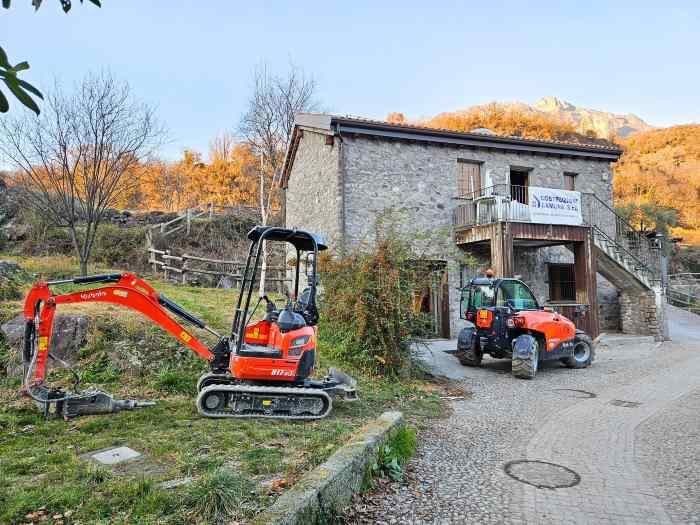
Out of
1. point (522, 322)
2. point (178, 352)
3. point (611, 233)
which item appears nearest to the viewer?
point (178, 352)

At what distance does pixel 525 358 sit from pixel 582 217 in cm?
828

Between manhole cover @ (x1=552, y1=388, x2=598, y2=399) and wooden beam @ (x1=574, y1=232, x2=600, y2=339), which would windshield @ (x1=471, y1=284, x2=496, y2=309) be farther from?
wooden beam @ (x1=574, y1=232, x2=600, y2=339)

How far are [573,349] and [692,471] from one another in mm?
6191

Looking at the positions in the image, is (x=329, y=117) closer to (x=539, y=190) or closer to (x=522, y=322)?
(x=539, y=190)

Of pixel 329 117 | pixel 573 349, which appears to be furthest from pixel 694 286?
pixel 329 117

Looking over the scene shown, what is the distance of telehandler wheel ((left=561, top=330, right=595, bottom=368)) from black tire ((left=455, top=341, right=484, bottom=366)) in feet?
6.59

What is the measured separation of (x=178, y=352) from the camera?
24.3 ft

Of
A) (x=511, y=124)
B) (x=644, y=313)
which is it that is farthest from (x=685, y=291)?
(x=511, y=124)

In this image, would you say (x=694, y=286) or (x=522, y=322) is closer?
(x=522, y=322)

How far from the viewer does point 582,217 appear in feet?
50.0

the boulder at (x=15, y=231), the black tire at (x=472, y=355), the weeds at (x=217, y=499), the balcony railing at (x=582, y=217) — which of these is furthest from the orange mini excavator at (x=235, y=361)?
the boulder at (x=15, y=231)

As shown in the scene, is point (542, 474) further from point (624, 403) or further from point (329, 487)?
point (624, 403)

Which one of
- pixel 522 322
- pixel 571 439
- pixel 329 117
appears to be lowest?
pixel 571 439

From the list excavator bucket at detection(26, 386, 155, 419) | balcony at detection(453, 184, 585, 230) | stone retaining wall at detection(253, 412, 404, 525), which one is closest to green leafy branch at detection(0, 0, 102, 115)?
stone retaining wall at detection(253, 412, 404, 525)
